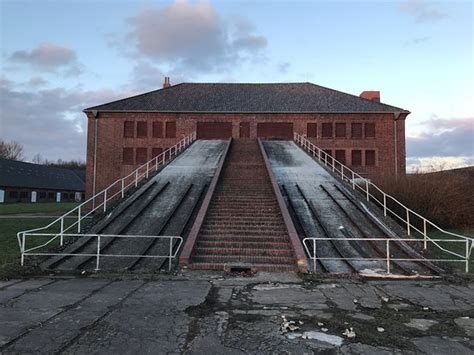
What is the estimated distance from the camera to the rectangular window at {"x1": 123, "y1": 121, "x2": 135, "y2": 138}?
123 ft

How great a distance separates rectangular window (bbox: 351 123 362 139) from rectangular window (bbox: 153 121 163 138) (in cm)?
1754

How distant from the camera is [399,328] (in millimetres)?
6047

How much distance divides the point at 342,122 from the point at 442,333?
32.9 meters

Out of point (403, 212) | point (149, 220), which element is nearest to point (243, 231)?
point (149, 220)

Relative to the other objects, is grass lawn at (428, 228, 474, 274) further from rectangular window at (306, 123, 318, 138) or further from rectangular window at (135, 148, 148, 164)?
rectangular window at (135, 148, 148, 164)

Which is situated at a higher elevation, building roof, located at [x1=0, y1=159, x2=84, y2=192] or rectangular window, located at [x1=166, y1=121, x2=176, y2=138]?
rectangular window, located at [x1=166, y1=121, x2=176, y2=138]

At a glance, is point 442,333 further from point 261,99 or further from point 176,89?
point 176,89

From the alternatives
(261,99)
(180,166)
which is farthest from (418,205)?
(261,99)

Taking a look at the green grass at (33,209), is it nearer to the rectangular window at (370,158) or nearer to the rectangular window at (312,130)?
the rectangular window at (312,130)

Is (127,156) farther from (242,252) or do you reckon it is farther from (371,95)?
(242,252)

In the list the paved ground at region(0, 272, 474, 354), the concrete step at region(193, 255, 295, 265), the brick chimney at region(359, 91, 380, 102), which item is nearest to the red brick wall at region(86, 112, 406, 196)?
the brick chimney at region(359, 91, 380, 102)

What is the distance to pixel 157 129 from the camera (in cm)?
3806

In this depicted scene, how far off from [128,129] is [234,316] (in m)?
33.4

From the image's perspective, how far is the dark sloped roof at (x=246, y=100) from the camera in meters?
37.7
